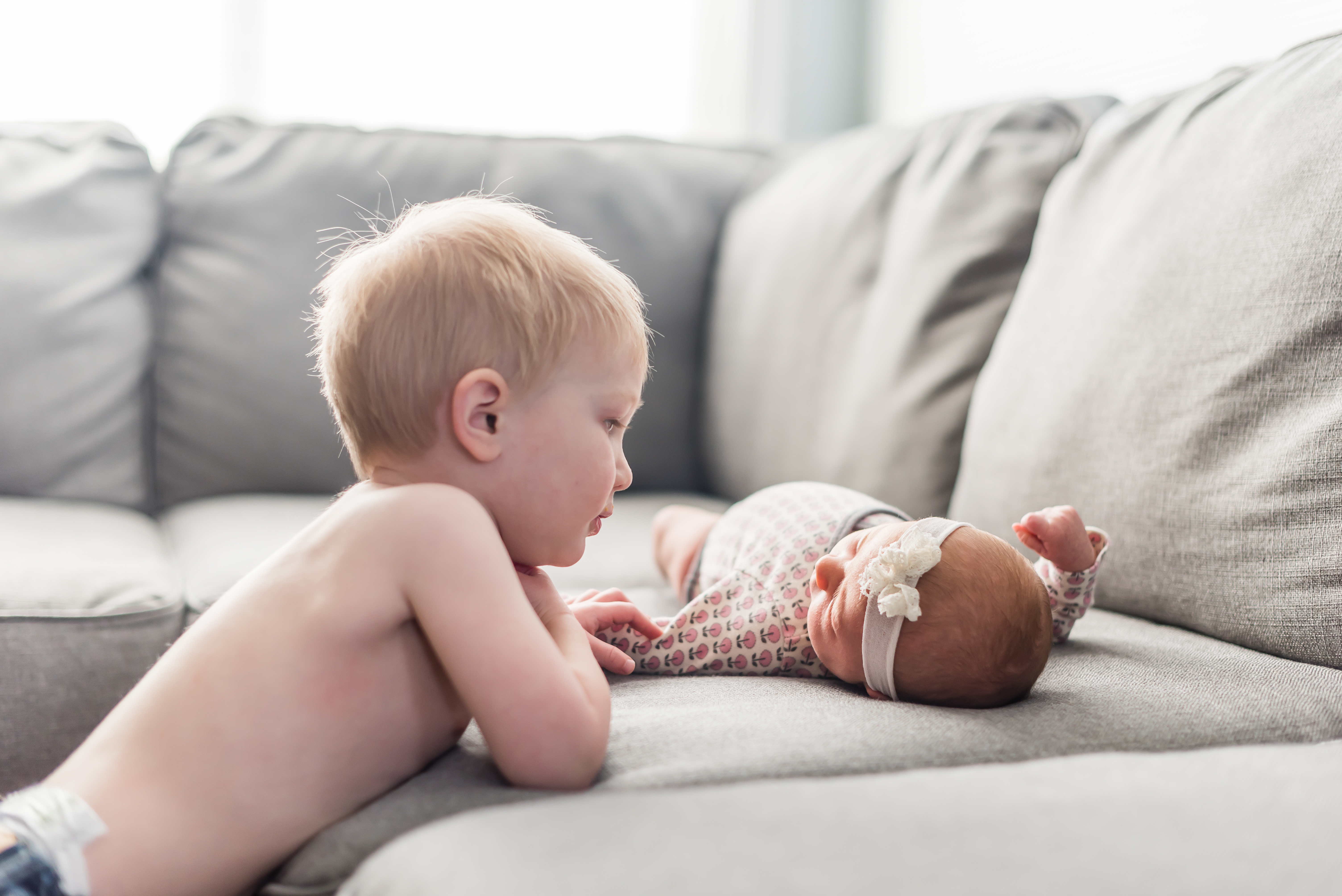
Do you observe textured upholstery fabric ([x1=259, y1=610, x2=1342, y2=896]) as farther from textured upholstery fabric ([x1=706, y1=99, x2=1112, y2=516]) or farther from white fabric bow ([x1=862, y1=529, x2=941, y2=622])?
textured upholstery fabric ([x1=706, y1=99, x2=1112, y2=516])

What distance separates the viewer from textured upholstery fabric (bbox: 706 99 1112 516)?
1263mm

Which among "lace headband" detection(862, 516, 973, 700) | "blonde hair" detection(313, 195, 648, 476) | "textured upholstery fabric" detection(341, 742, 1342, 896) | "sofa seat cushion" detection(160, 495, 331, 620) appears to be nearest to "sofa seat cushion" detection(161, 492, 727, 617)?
"sofa seat cushion" detection(160, 495, 331, 620)

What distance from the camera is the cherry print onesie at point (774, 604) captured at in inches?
36.4

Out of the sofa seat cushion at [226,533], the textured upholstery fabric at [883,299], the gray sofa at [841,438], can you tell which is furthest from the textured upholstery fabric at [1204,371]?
the sofa seat cushion at [226,533]

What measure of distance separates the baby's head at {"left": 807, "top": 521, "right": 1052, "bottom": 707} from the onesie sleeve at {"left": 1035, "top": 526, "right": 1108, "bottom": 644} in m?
0.10

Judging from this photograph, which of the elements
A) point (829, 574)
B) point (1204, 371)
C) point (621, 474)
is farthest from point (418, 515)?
point (1204, 371)

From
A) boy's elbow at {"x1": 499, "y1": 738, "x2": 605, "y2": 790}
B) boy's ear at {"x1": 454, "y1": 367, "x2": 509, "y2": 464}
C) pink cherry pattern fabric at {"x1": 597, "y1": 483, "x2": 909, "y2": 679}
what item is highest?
boy's ear at {"x1": 454, "y1": 367, "x2": 509, "y2": 464}

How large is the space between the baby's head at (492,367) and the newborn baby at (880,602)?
0.22 metres

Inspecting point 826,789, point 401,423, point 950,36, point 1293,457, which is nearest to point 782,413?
point 1293,457

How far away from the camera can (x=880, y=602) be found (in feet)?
2.58

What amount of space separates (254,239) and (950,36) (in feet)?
5.24

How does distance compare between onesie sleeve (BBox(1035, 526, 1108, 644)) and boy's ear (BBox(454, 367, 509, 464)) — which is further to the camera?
onesie sleeve (BBox(1035, 526, 1108, 644))

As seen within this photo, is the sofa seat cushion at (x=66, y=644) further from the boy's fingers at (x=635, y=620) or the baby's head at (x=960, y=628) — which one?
the baby's head at (x=960, y=628)

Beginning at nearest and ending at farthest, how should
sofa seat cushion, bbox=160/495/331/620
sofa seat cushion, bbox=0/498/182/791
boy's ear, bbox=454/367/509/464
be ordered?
boy's ear, bbox=454/367/509/464 → sofa seat cushion, bbox=0/498/182/791 → sofa seat cushion, bbox=160/495/331/620
